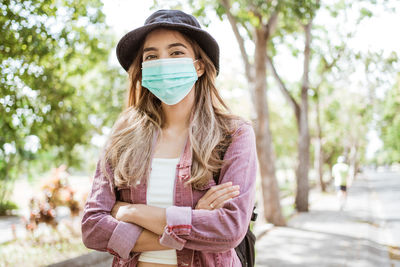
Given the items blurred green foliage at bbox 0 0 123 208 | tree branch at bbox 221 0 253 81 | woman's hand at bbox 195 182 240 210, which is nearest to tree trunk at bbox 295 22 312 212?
tree branch at bbox 221 0 253 81

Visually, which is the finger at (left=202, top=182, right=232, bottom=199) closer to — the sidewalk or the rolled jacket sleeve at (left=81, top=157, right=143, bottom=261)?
the rolled jacket sleeve at (left=81, top=157, right=143, bottom=261)

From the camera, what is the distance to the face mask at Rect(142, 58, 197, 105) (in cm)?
231

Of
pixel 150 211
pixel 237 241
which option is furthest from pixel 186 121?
pixel 237 241

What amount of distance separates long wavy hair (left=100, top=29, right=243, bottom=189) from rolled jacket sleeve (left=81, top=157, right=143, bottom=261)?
9cm

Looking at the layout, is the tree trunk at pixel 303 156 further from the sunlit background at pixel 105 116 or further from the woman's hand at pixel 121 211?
the woman's hand at pixel 121 211

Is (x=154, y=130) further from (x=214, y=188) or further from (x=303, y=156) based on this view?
(x=303, y=156)

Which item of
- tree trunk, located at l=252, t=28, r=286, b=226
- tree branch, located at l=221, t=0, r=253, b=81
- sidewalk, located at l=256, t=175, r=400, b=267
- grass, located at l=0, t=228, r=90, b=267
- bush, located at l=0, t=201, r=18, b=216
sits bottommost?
bush, located at l=0, t=201, r=18, b=216

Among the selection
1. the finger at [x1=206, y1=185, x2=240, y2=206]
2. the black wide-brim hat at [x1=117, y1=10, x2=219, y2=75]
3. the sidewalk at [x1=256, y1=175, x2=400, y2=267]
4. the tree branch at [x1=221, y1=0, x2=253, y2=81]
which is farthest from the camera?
the tree branch at [x1=221, y1=0, x2=253, y2=81]

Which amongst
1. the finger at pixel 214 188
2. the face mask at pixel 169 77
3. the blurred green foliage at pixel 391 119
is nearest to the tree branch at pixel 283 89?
the face mask at pixel 169 77

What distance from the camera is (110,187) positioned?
224 cm

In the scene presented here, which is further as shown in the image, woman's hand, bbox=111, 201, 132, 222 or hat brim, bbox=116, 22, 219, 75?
hat brim, bbox=116, 22, 219, 75

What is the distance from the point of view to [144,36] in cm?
236

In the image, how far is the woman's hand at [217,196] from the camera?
81.6 inches

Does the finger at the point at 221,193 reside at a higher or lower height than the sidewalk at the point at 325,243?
higher
